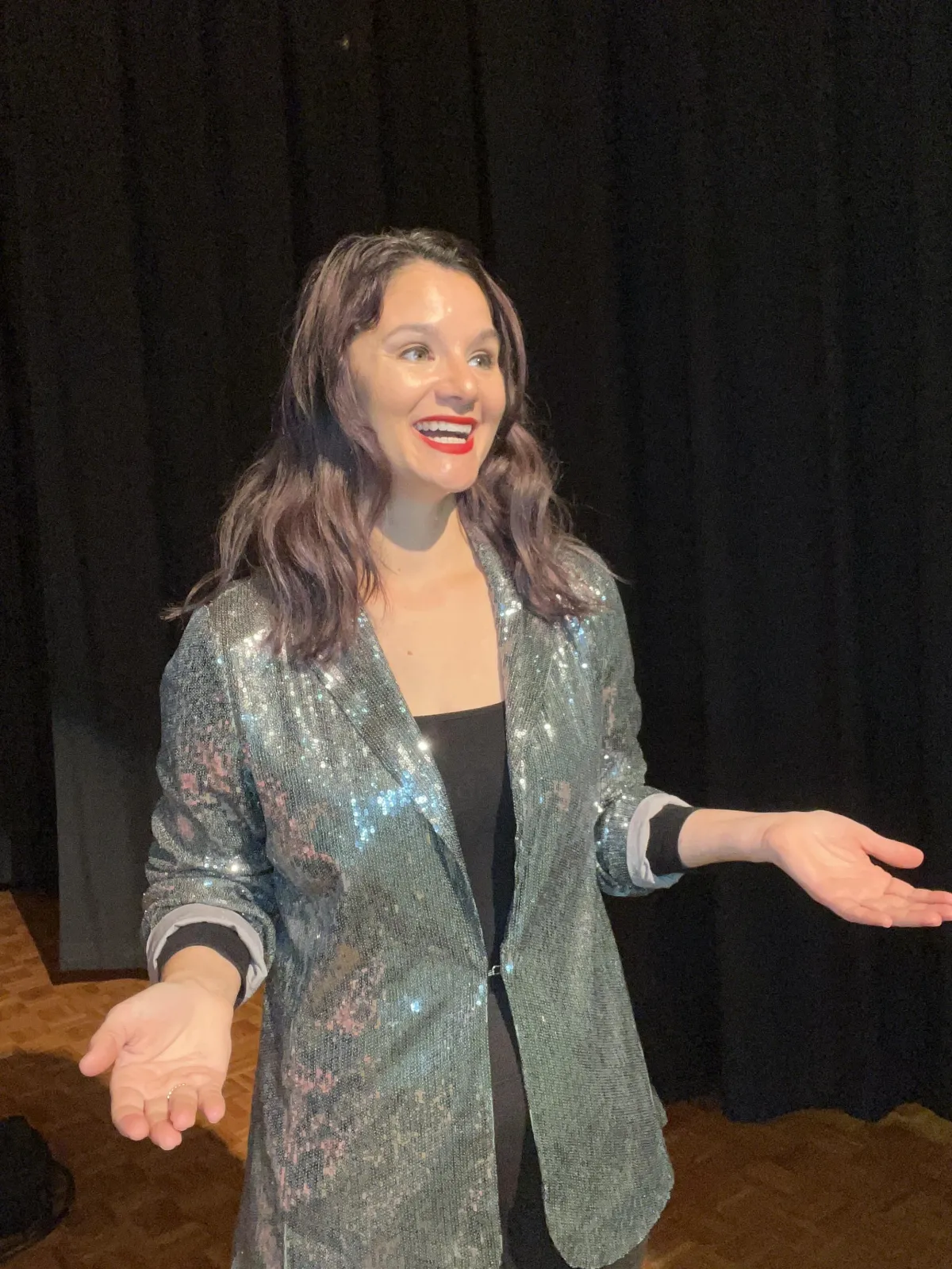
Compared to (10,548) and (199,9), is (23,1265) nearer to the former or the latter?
(10,548)

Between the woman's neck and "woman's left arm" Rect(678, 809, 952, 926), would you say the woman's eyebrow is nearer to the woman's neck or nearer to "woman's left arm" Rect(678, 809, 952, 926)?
the woman's neck

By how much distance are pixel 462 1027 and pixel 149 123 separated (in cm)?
256

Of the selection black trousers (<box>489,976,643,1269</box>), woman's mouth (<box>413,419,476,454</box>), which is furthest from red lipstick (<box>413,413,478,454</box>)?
black trousers (<box>489,976,643,1269</box>)

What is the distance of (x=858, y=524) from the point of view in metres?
2.12

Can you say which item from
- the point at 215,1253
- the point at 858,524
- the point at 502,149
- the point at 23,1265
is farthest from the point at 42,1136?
the point at 502,149

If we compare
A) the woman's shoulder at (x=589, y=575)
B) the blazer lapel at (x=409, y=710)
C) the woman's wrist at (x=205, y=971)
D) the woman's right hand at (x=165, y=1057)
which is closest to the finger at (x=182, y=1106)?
the woman's right hand at (x=165, y=1057)

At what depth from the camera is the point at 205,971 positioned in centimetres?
89

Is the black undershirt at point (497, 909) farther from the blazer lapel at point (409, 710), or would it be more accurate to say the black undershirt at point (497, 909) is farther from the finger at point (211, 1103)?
the finger at point (211, 1103)

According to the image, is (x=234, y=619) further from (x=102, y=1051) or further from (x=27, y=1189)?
(x=27, y=1189)

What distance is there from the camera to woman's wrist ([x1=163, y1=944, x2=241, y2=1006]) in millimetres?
882

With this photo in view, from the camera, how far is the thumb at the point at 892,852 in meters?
0.95

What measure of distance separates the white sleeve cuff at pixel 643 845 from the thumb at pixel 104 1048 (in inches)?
21.1

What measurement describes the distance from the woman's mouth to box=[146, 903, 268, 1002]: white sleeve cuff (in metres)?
0.51

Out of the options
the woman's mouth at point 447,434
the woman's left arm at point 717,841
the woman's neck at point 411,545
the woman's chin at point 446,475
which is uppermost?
the woman's mouth at point 447,434
